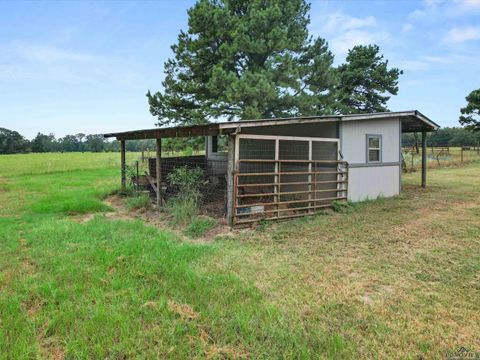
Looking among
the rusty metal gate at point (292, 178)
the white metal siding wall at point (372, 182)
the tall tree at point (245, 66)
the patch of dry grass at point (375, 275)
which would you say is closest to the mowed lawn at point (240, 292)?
the patch of dry grass at point (375, 275)

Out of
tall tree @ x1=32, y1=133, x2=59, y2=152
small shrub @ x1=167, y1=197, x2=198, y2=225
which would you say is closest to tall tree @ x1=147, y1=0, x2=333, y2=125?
small shrub @ x1=167, y1=197, x2=198, y2=225

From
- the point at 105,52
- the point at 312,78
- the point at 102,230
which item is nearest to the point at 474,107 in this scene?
the point at 312,78

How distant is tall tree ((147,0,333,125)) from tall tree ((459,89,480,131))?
20514 mm

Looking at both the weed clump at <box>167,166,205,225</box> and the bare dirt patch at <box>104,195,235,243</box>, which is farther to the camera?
the weed clump at <box>167,166,205,225</box>

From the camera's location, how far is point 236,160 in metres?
5.88

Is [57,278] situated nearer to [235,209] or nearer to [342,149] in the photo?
[235,209]

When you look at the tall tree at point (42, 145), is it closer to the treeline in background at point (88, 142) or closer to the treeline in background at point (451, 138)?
the treeline in background at point (88, 142)

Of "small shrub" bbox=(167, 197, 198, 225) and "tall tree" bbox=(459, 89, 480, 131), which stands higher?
"tall tree" bbox=(459, 89, 480, 131)

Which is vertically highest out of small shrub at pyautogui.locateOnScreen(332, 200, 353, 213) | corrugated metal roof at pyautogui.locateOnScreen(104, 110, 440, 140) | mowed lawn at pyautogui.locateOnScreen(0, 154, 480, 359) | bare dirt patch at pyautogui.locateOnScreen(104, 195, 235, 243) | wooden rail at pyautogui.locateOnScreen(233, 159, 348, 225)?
corrugated metal roof at pyautogui.locateOnScreen(104, 110, 440, 140)

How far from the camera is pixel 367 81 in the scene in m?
20.9

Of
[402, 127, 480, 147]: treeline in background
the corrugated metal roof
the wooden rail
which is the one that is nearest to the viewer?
the corrugated metal roof

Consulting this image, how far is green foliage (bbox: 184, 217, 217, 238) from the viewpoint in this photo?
5.52 m

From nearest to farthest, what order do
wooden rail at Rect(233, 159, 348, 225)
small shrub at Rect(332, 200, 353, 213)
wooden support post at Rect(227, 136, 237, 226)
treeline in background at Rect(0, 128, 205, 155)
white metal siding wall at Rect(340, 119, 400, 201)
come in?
1. wooden support post at Rect(227, 136, 237, 226)
2. wooden rail at Rect(233, 159, 348, 225)
3. small shrub at Rect(332, 200, 353, 213)
4. white metal siding wall at Rect(340, 119, 400, 201)
5. treeline in background at Rect(0, 128, 205, 155)

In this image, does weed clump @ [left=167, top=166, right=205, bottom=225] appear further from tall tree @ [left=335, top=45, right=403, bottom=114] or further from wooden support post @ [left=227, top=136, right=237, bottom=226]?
tall tree @ [left=335, top=45, right=403, bottom=114]
